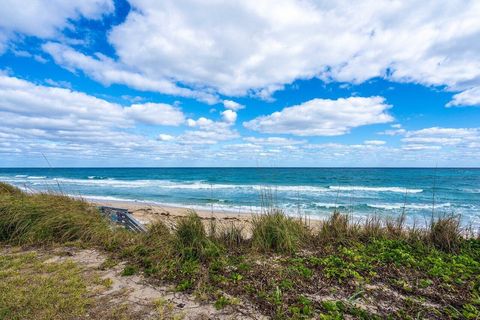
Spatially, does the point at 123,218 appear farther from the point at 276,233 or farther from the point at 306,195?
the point at 306,195

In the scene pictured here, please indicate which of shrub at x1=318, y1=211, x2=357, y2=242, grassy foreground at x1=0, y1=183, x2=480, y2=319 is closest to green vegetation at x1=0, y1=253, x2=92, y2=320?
grassy foreground at x1=0, y1=183, x2=480, y2=319

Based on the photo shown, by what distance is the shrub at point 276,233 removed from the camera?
481 cm

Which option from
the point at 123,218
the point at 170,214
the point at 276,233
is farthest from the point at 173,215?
the point at 276,233

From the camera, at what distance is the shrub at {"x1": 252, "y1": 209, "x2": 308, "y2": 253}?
481 cm

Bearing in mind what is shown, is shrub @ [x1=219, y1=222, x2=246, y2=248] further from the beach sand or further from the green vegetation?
the green vegetation

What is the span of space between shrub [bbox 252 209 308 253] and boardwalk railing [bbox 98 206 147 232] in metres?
3.33

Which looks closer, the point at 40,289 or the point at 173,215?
the point at 40,289

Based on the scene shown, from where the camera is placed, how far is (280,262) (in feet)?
13.9

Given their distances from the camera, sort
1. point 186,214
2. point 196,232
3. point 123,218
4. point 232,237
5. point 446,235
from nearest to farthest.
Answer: point 196,232, point 446,235, point 232,237, point 186,214, point 123,218

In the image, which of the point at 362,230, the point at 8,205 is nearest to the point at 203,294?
the point at 362,230

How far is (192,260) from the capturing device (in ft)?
13.8

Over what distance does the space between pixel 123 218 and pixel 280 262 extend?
17.3 feet

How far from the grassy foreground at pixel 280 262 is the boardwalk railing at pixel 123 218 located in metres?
0.72

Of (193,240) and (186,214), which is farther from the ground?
(186,214)
